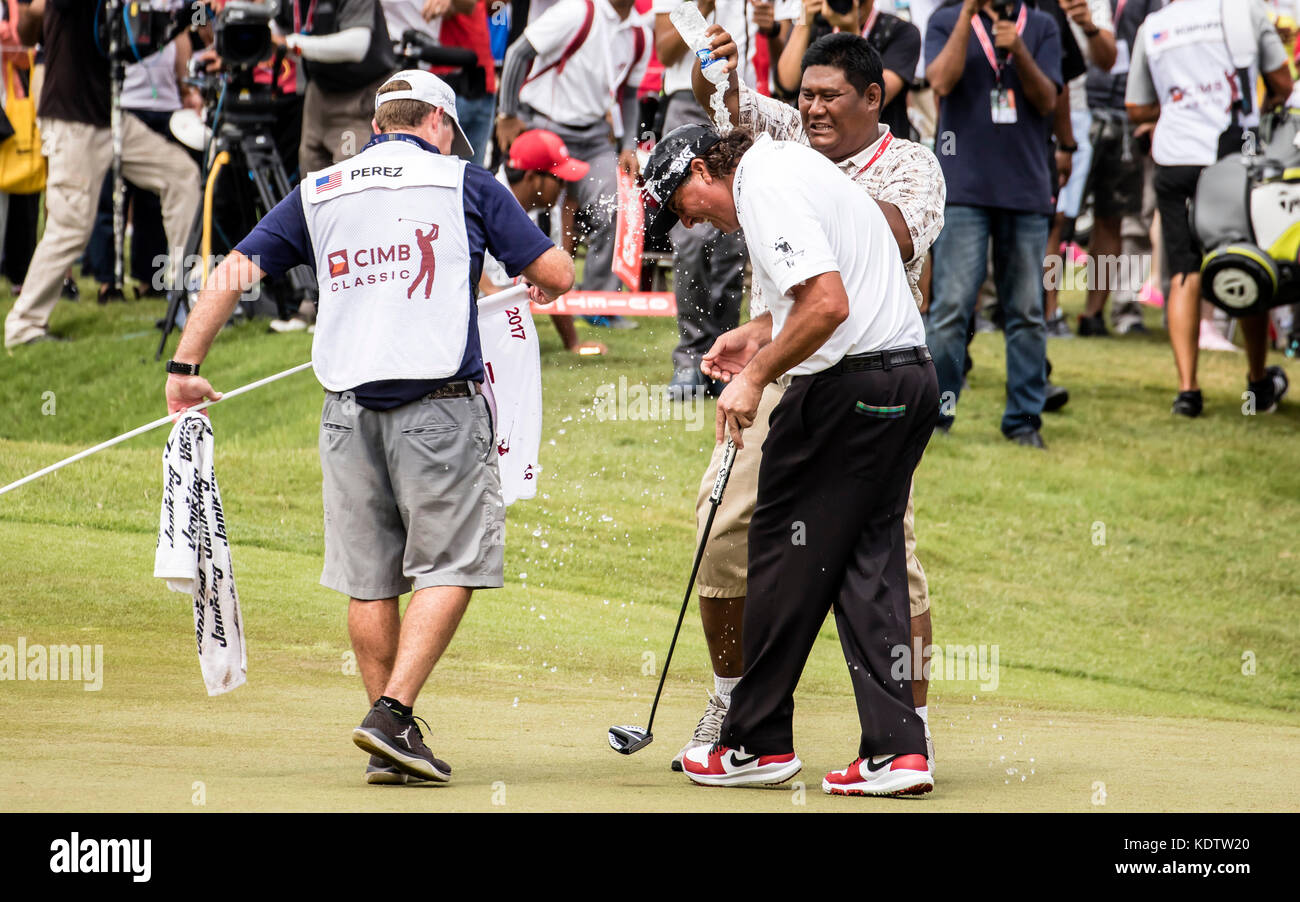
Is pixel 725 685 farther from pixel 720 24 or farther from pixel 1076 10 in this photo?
pixel 1076 10

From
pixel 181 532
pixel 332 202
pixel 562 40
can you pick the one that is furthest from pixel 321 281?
pixel 562 40

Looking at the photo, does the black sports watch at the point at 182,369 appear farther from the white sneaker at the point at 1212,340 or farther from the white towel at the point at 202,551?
the white sneaker at the point at 1212,340

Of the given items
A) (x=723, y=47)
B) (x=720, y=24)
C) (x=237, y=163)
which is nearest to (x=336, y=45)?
(x=237, y=163)

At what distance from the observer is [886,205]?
5227 millimetres

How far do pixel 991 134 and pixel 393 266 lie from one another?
230 inches

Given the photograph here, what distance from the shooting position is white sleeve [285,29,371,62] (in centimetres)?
1102

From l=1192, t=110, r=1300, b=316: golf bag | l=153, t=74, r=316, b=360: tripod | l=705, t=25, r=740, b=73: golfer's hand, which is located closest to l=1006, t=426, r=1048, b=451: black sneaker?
l=1192, t=110, r=1300, b=316: golf bag

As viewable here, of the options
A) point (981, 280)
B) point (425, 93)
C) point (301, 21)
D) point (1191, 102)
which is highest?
point (301, 21)

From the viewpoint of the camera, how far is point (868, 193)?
17.4ft

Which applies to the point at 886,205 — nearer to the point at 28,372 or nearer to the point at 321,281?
the point at 321,281

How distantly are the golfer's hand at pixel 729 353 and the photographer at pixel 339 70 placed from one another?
19.9ft

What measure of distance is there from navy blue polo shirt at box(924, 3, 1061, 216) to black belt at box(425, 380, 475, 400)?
5.57 meters
